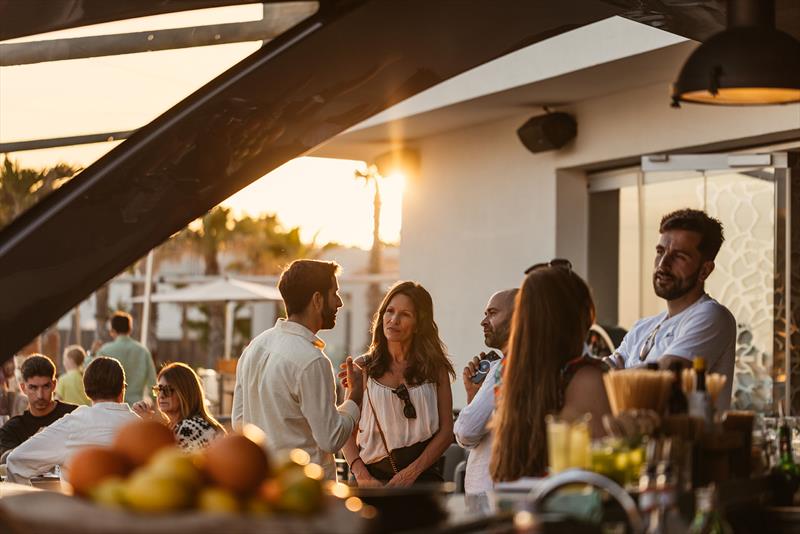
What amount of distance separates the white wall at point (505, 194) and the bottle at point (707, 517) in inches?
213

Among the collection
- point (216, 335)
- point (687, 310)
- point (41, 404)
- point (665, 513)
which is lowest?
point (216, 335)

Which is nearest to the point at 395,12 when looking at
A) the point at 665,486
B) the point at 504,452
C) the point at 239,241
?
the point at 504,452

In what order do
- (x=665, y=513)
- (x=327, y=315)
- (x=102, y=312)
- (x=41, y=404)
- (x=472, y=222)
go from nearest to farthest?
(x=665, y=513), (x=327, y=315), (x=41, y=404), (x=472, y=222), (x=102, y=312)

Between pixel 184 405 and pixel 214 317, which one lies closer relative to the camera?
pixel 184 405

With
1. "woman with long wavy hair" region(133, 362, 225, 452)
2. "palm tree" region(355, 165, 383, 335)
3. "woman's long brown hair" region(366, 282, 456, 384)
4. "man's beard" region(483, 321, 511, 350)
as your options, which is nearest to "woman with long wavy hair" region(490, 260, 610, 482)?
"man's beard" region(483, 321, 511, 350)

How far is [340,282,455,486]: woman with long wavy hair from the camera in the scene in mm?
5141

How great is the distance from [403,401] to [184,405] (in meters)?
1.06

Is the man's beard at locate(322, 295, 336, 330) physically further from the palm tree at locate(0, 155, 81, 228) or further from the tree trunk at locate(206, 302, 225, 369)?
the tree trunk at locate(206, 302, 225, 369)

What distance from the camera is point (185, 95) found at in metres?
4.11

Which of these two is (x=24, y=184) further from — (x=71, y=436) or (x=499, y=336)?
(x=499, y=336)

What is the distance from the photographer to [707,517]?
245 centimetres

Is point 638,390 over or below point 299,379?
over

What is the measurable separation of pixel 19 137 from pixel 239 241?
1035 inches

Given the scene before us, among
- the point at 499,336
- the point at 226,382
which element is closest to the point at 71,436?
the point at 499,336
